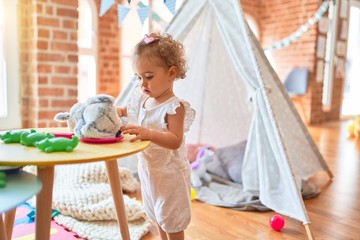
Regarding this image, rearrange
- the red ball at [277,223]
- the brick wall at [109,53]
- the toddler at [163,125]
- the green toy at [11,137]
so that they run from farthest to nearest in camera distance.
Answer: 1. the brick wall at [109,53]
2. the red ball at [277,223]
3. the toddler at [163,125]
4. the green toy at [11,137]

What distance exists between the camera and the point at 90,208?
1528 millimetres

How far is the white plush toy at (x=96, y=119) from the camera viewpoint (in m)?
0.93

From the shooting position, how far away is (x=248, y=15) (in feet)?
16.2

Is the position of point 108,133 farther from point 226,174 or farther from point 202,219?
point 226,174

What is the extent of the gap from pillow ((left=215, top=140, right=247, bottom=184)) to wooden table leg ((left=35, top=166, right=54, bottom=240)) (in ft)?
4.72

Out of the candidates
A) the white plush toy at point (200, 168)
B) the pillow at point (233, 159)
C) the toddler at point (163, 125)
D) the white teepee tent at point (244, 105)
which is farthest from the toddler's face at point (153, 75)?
the pillow at point (233, 159)

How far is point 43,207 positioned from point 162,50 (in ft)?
1.66

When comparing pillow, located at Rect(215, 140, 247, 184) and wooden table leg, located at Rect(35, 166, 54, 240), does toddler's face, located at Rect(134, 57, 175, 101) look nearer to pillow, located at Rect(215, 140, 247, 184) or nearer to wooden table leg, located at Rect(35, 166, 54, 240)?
wooden table leg, located at Rect(35, 166, 54, 240)

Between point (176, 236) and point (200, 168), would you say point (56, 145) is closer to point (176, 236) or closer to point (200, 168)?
point (176, 236)

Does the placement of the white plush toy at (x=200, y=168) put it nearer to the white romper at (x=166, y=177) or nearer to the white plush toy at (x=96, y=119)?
the white romper at (x=166, y=177)

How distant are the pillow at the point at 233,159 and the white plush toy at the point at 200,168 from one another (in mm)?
68

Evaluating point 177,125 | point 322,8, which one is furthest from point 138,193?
point 322,8

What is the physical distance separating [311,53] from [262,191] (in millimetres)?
3344

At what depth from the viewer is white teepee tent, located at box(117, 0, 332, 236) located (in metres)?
1.67
